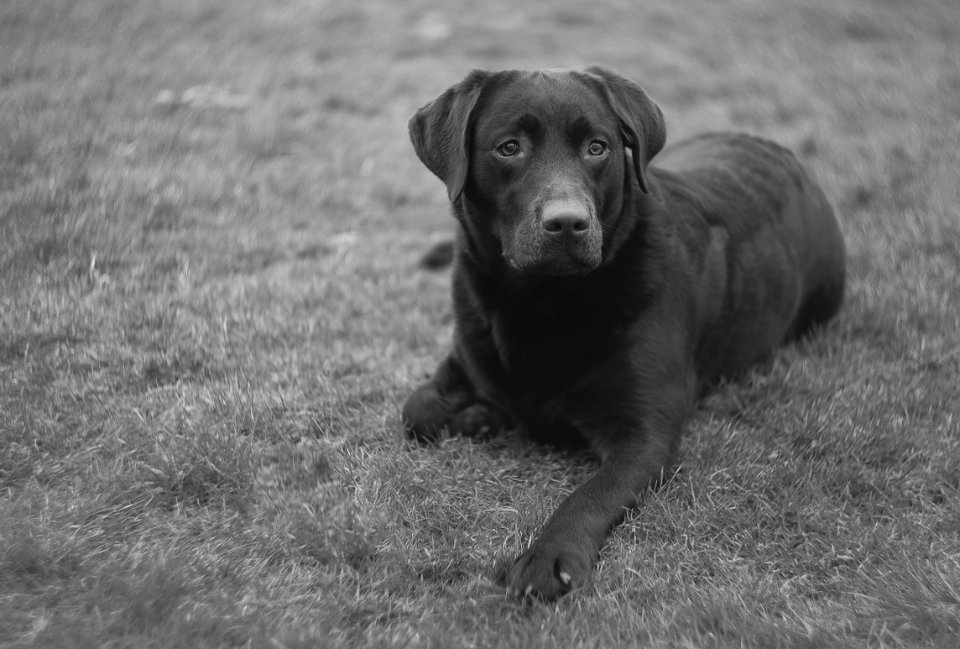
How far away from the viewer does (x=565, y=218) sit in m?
3.04

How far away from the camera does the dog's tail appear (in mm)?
5188

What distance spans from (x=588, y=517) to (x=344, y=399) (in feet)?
4.28

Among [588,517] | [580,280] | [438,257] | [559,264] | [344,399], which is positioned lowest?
[438,257]

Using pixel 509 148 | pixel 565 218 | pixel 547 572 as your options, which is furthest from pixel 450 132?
pixel 547 572

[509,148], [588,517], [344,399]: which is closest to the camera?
[588,517]

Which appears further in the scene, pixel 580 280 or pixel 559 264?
pixel 580 280

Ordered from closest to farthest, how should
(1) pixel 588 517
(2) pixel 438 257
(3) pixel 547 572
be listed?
(3) pixel 547 572
(1) pixel 588 517
(2) pixel 438 257

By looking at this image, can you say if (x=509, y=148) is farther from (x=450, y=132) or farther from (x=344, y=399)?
(x=344, y=399)

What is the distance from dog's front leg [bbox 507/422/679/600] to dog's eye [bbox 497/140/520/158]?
3.61ft

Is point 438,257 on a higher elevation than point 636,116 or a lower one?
lower

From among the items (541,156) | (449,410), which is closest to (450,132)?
(541,156)

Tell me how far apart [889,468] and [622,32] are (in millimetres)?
6367

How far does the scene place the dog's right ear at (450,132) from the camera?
336 centimetres

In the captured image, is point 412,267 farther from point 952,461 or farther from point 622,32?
point 622,32
